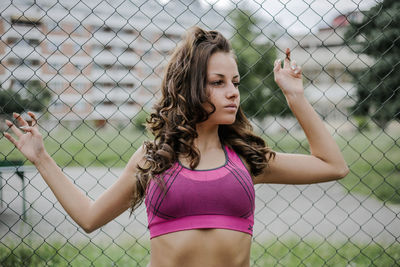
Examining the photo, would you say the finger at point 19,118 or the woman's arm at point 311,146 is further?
the woman's arm at point 311,146

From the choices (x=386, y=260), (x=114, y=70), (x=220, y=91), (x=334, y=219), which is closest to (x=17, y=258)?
(x=220, y=91)

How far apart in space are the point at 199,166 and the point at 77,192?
544 millimetres

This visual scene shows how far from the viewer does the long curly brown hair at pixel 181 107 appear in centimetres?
145

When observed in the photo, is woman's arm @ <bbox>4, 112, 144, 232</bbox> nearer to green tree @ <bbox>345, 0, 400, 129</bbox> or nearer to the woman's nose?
the woman's nose

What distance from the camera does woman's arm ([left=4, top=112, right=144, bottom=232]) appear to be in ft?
5.03

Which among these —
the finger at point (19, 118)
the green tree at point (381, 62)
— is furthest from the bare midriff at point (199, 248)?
the green tree at point (381, 62)

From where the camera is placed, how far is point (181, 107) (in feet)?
4.87

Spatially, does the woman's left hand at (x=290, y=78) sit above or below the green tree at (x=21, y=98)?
above

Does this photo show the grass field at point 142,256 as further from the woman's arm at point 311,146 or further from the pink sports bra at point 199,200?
the pink sports bra at point 199,200

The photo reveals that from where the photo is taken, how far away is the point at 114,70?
47.4m

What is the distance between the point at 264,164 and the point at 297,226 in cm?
366

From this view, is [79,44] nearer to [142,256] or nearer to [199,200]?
[142,256]

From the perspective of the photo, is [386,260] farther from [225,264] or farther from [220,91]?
[220,91]

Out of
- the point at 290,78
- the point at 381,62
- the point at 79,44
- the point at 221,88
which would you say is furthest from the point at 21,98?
the point at 381,62
